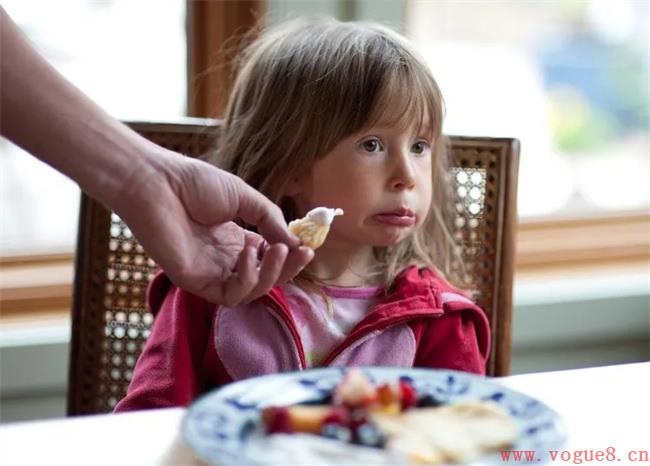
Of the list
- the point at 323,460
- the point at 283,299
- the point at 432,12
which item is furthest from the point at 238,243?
the point at 432,12

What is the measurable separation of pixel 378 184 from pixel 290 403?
1.51 ft

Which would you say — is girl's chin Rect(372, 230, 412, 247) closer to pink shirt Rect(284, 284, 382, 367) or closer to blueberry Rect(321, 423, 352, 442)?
pink shirt Rect(284, 284, 382, 367)

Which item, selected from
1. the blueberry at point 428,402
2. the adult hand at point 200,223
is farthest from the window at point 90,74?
the blueberry at point 428,402

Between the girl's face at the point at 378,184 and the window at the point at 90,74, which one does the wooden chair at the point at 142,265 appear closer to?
the girl's face at the point at 378,184

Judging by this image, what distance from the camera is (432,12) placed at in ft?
7.22

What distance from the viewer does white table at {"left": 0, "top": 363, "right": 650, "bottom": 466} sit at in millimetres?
864

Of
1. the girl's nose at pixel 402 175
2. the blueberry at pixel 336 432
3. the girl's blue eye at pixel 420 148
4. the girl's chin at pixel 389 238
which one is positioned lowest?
the blueberry at pixel 336 432

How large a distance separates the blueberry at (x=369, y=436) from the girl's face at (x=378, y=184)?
1.62 feet

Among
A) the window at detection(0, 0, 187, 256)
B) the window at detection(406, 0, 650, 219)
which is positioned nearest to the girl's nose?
the window at detection(0, 0, 187, 256)

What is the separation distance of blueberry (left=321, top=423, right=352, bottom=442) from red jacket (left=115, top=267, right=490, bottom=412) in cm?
45

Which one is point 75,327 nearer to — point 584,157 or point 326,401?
point 326,401

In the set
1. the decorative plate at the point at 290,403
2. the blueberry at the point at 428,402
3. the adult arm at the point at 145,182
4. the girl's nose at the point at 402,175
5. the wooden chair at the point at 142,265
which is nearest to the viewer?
the decorative plate at the point at 290,403

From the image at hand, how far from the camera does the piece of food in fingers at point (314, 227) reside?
1100mm

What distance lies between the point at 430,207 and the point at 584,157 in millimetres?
1083
